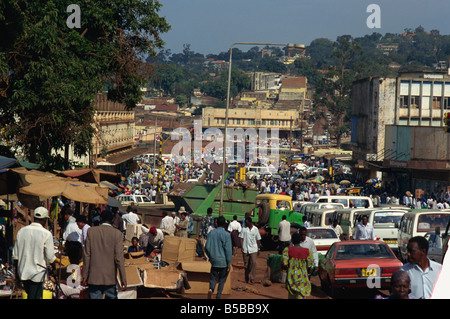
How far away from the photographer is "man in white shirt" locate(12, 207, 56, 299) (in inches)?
352

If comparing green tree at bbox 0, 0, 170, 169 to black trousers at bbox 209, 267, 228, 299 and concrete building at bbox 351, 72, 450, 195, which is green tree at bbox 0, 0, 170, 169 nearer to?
black trousers at bbox 209, 267, 228, 299

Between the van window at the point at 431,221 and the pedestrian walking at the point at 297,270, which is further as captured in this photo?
the van window at the point at 431,221

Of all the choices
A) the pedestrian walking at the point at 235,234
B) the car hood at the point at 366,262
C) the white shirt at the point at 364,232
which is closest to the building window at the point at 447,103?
the white shirt at the point at 364,232

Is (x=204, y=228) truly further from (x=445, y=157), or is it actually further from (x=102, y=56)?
(x=445, y=157)

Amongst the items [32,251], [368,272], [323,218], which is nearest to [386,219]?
[323,218]

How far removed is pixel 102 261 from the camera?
9.05 m

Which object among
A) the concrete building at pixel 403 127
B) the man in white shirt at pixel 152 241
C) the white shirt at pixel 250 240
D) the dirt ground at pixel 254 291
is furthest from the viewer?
the concrete building at pixel 403 127

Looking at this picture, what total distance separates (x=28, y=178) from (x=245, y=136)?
3856 inches

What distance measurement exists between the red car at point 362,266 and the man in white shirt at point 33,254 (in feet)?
22.3

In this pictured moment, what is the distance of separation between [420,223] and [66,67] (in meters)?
10.2

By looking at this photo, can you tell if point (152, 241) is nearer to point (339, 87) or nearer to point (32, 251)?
point (32, 251)

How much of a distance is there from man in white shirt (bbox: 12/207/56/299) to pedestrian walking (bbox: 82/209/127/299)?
0.52 meters

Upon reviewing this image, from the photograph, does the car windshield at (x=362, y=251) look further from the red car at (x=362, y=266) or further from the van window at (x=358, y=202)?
the van window at (x=358, y=202)

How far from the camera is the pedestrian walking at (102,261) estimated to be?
9.03 m
